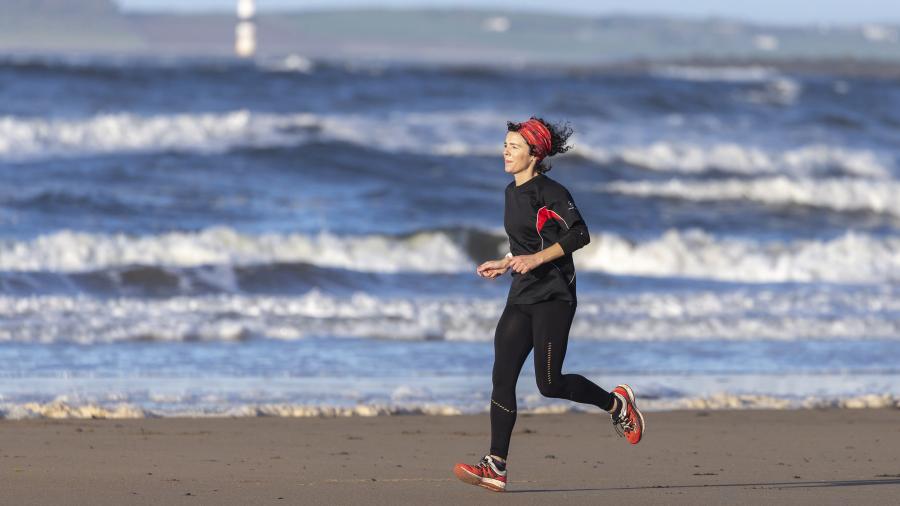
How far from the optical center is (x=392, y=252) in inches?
672

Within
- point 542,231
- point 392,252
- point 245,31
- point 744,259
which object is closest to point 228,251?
point 392,252

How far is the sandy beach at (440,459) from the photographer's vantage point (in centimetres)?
589

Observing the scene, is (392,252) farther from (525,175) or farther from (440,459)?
(525,175)

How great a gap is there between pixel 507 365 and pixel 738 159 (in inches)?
969

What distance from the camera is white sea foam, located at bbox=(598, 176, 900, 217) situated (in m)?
24.4

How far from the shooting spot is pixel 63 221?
18.2 metres

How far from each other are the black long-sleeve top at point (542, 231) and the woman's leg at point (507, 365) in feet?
0.26

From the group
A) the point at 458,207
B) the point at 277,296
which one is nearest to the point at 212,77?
the point at 458,207

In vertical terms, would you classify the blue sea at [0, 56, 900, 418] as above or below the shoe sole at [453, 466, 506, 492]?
above

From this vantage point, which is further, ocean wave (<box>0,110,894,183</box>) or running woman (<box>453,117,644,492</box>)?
ocean wave (<box>0,110,894,183</box>)

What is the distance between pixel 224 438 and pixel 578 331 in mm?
5190

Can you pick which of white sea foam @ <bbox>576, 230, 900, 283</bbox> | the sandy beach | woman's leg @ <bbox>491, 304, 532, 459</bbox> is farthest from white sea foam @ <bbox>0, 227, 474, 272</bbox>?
woman's leg @ <bbox>491, 304, 532, 459</bbox>

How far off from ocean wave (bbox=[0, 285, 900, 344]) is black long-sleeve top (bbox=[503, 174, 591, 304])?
5752mm

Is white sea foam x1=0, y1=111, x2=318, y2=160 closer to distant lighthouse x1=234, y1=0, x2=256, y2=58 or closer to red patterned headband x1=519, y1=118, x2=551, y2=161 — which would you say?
red patterned headband x1=519, y1=118, x2=551, y2=161
